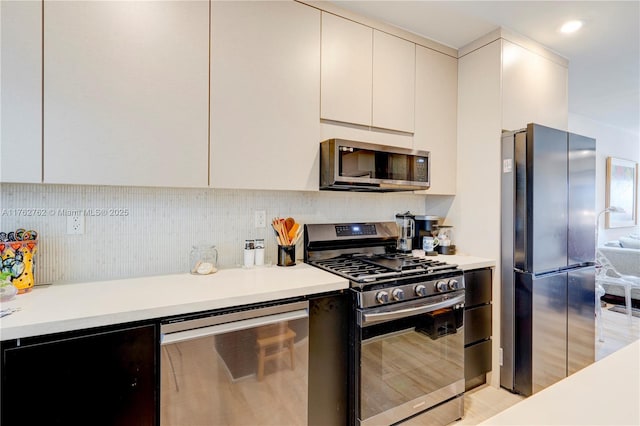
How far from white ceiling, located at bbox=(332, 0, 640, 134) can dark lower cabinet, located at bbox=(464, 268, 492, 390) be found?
1718 mm

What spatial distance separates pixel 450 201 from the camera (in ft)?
8.73

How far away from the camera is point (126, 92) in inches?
57.7

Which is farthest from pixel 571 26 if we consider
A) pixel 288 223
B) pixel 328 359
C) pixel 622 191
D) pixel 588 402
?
pixel 622 191

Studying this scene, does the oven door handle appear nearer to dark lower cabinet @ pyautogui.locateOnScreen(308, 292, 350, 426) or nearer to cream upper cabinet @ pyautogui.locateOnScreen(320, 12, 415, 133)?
dark lower cabinet @ pyautogui.locateOnScreen(308, 292, 350, 426)

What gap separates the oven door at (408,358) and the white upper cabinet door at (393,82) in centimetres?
122

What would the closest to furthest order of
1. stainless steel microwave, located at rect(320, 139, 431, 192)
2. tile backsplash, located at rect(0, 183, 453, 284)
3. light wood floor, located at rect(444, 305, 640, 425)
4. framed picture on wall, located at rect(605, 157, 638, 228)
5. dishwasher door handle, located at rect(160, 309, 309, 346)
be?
dishwasher door handle, located at rect(160, 309, 309, 346) < tile backsplash, located at rect(0, 183, 453, 284) < stainless steel microwave, located at rect(320, 139, 431, 192) < light wood floor, located at rect(444, 305, 640, 425) < framed picture on wall, located at rect(605, 157, 638, 228)

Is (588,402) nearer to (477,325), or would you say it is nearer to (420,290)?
(420,290)

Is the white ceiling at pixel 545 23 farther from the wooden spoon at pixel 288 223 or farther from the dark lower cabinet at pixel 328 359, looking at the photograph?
the dark lower cabinet at pixel 328 359

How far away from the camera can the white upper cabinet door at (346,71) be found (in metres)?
1.97

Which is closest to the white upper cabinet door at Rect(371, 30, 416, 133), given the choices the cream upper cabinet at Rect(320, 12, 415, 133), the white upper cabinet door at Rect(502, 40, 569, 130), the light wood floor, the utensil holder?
the cream upper cabinet at Rect(320, 12, 415, 133)

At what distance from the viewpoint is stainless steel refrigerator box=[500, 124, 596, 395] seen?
2137 mm

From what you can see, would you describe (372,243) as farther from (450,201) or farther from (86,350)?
(86,350)

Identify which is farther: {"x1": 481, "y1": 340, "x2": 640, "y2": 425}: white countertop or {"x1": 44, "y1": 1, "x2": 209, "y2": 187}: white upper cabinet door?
{"x1": 44, "y1": 1, "x2": 209, "y2": 187}: white upper cabinet door

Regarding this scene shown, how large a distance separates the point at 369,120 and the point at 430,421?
1.88 m
